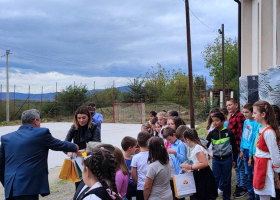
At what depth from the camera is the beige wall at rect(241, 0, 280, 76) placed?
778cm

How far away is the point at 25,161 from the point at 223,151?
124 inches

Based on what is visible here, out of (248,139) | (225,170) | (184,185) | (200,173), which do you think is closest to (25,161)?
(184,185)

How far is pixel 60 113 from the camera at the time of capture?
36.5m

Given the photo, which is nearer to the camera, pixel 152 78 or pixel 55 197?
pixel 55 197

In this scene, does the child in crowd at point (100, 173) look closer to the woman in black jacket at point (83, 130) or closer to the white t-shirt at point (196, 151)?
the white t-shirt at point (196, 151)

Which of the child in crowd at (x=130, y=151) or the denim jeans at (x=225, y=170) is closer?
the child in crowd at (x=130, y=151)

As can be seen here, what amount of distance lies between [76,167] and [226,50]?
4571 centimetres

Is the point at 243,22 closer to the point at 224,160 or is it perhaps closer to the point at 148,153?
the point at 224,160

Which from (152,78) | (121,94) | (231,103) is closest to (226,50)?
(152,78)

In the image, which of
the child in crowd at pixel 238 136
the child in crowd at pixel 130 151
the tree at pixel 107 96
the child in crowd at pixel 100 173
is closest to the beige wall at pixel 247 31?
the child in crowd at pixel 238 136

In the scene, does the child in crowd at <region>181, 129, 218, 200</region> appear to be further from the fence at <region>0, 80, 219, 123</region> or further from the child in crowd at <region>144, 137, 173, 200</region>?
the fence at <region>0, 80, 219, 123</region>

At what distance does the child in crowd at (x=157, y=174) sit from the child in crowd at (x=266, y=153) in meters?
1.21

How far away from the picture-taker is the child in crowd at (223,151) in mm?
5035

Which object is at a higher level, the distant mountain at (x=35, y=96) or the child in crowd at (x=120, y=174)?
the distant mountain at (x=35, y=96)
